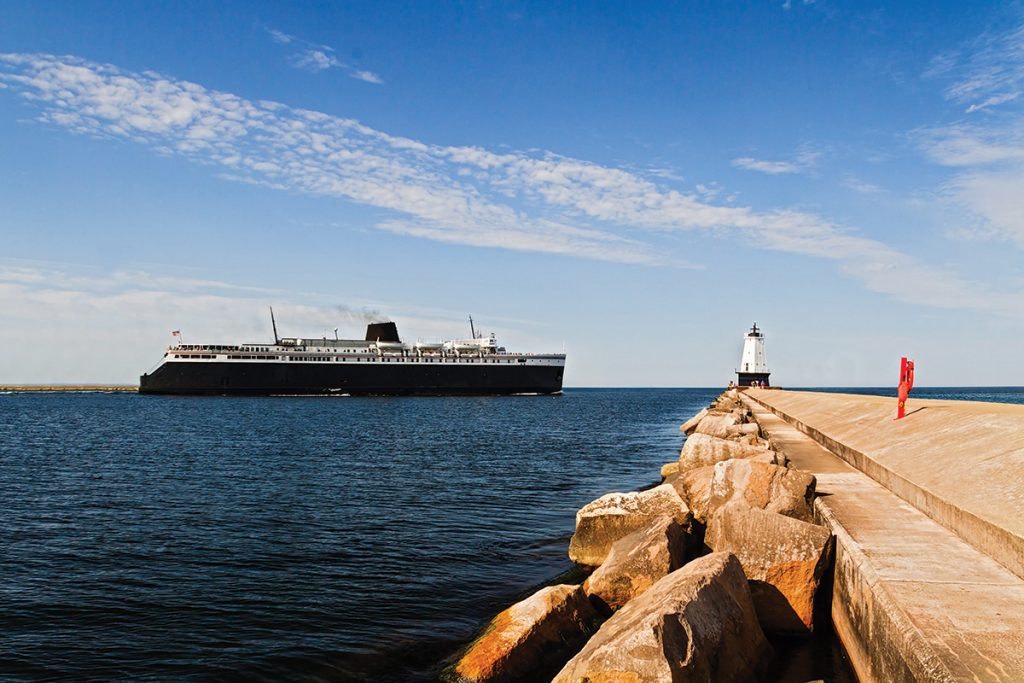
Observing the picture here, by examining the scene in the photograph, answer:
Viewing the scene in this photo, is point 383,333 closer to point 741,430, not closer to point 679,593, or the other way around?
point 741,430

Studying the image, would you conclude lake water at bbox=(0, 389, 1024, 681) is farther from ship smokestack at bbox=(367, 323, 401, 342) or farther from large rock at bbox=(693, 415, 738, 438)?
ship smokestack at bbox=(367, 323, 401, 342)

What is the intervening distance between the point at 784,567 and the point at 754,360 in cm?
7922

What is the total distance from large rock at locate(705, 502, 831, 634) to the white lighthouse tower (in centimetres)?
7800

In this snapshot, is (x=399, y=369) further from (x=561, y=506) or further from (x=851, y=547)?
(x=851, y=547)

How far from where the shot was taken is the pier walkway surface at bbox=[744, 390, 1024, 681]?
4344mm

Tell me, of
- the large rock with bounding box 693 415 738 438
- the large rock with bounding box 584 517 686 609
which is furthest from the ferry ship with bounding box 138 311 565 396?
the large rock with bounding box 584 517 686 609

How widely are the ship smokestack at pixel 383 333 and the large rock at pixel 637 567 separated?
3563 inches

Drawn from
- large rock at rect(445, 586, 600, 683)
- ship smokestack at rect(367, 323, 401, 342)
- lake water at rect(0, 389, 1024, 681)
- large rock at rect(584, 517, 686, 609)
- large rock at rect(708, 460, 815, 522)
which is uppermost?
ship smokestack at rect(367, 323, 401, 342)

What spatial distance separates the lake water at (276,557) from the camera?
24.9 ft

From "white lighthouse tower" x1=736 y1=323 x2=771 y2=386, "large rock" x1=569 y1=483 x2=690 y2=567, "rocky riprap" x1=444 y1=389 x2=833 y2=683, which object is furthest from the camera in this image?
"white lighthouse tower" x1=736 y1=323 x2=771 y2=386

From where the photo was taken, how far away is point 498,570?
10.8 metres

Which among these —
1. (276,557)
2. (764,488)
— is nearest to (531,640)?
(764,488)

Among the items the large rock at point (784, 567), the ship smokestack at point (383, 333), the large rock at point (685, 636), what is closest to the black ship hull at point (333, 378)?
the ship smokestack at point (383, 333)

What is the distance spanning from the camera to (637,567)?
7895mm
